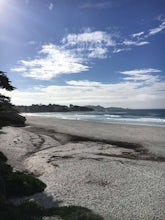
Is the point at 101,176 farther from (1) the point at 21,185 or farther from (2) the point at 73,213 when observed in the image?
(2) the point at 73,213

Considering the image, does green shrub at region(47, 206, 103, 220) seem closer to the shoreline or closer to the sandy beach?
the sandy beach

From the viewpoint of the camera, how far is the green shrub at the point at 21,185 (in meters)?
7.79

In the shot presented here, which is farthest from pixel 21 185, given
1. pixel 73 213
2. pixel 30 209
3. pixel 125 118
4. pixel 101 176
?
pixel 125 118

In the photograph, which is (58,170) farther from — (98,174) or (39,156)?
(39,156)

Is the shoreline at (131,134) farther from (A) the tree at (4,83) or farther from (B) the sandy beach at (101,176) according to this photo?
(A) the tree at (4,83)

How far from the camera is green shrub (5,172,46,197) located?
25.5ft

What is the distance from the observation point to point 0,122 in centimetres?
986

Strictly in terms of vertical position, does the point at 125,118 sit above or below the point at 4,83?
below

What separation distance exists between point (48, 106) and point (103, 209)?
5792 inches

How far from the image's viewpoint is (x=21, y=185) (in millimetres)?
8039

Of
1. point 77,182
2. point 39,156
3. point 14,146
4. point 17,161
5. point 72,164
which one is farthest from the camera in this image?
point 14,146

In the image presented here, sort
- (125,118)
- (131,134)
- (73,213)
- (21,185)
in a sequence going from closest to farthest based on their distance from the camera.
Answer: (73,213), (21,185), (131,134), (125,118)

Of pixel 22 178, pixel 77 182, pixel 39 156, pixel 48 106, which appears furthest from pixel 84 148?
pixel 48 106

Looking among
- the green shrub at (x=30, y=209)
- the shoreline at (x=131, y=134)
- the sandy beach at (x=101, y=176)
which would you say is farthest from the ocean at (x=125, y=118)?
the green shrub at (x=30, y=209)
